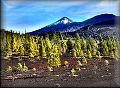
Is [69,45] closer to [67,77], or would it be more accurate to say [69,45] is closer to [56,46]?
[56,46]

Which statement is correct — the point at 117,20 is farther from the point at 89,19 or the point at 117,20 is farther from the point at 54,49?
the point at 54,49

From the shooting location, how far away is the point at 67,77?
1345 centimetres

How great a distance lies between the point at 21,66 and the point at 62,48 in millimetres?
2257

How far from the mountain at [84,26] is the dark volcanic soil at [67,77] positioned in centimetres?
149

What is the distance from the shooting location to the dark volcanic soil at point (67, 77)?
12.9m

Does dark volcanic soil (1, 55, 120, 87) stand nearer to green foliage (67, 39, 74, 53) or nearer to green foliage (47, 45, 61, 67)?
green foliage (47, 45, 61, 67)

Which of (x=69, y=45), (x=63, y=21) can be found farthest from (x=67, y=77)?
(x=63, y=21)

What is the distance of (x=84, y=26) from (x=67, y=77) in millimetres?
2656

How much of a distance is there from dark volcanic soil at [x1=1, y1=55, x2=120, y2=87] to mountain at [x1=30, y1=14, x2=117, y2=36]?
4.90 feet

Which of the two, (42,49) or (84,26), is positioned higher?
(84,26)

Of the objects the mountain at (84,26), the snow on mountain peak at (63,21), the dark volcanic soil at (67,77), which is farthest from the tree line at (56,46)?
the snow on mountain peak at (63,21)

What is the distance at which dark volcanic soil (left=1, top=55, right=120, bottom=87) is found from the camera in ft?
42.2

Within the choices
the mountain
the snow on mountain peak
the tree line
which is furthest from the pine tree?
the snow on mountain peak

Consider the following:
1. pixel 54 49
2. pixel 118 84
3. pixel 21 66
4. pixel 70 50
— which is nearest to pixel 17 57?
pixel 21 66
